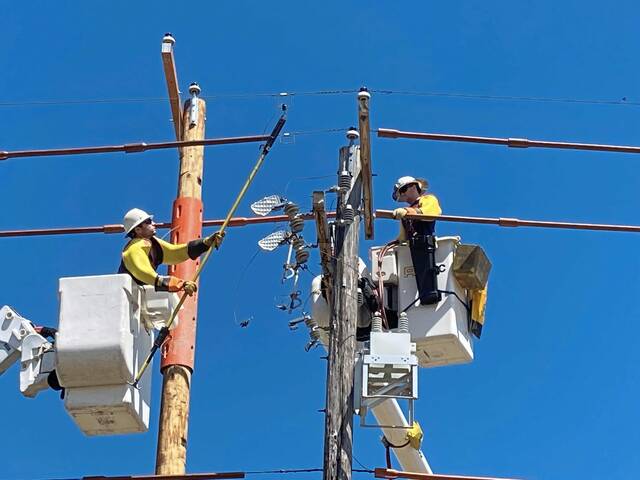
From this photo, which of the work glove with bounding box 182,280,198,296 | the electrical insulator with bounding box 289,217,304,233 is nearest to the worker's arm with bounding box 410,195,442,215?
the electrical insulator with bounding box 289,217,304,233

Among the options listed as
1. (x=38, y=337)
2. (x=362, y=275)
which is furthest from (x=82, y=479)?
(x=362, y=275)

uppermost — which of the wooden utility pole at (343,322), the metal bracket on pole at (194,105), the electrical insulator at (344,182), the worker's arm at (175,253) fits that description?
the metal bracket on pole at (194,105)

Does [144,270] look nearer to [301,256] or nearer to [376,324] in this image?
[301,256]

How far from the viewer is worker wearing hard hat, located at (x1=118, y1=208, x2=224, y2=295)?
1018 cm

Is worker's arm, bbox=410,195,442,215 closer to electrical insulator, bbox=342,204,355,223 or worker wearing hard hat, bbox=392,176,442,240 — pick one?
worker wearing hard hat, bbox=392,176,442,240

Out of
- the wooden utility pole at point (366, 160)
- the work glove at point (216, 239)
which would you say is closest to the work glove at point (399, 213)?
the wooden utility pole at point (366, 160)

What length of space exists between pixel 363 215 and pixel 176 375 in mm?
1919

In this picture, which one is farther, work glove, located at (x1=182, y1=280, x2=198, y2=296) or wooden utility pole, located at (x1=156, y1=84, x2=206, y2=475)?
wooden utility pole, located at (x1=156, y1=84, x2=206, y2=475)

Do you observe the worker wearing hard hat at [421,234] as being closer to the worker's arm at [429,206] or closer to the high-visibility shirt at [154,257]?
the worker's arm at [429,206]

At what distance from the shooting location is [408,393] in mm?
9578

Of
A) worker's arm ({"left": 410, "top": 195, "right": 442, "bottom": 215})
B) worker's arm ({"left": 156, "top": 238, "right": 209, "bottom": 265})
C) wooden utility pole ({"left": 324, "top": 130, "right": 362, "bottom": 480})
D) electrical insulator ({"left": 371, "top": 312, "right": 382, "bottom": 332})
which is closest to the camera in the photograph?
wooden utility pole ({"left": 324, "top": 130, "right": 362, "bottom": 480})

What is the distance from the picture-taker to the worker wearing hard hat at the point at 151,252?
1018 centimetres

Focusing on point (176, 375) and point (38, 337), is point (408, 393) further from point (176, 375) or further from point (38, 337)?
point (38, 337)

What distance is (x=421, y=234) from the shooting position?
11281mm
